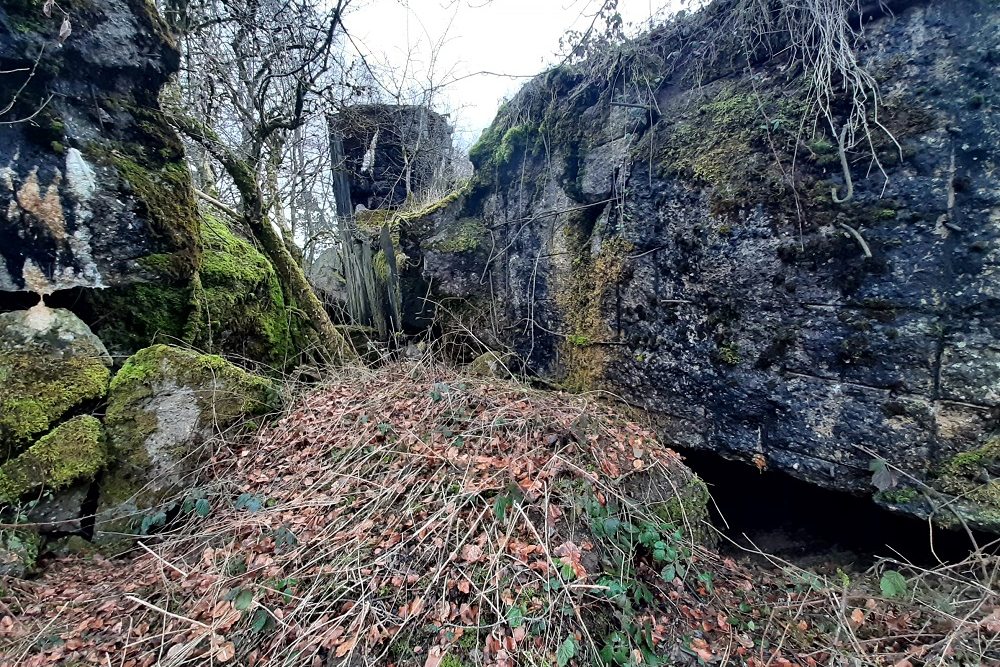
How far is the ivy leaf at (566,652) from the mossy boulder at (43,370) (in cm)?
307

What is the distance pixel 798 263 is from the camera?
2.71 metres

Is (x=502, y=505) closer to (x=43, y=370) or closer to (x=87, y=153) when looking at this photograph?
(x=43, y=370)

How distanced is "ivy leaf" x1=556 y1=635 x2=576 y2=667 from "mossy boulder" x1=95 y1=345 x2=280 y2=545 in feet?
8.20

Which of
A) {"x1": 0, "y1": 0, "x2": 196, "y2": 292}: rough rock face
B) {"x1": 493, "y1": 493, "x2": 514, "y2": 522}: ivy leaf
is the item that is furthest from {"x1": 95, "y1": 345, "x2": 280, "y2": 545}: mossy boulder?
{"x1": 493, "y1": 493, "x2": 514, "y2": 522}: ivy leaf

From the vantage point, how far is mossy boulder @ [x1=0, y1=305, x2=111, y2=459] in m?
2.41

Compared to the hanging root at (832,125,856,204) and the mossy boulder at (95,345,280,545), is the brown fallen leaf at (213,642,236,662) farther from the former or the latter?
the hanging root at (832,125,856,204)

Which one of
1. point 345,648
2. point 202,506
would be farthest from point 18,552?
point 345,648

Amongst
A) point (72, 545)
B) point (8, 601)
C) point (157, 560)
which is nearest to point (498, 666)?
point (157, 560)

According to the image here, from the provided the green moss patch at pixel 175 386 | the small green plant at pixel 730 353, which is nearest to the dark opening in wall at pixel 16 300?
the green moss patch at pixel 175 386

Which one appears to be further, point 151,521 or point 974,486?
point 151,521

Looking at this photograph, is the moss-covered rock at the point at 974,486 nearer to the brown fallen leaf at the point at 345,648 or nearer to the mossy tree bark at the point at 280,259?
the brown fallen leaf at the point at 345,648

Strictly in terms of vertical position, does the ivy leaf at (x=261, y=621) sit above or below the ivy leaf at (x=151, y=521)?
below

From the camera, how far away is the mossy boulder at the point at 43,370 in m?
2.41

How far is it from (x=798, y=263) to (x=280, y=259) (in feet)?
16.5
